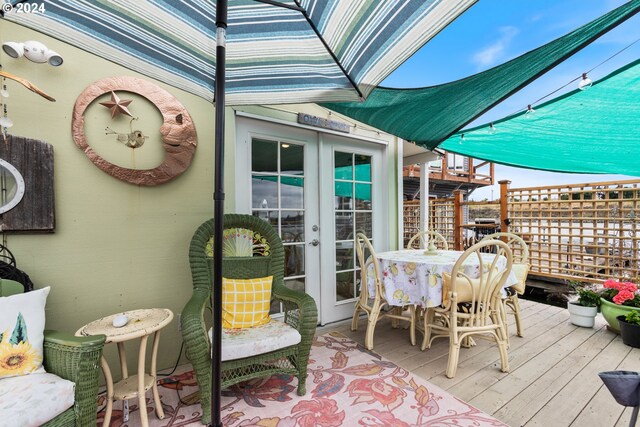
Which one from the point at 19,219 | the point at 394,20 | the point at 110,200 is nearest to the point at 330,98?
the point at 394,20

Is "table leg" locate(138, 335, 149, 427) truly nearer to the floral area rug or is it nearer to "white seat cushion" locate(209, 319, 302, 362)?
the floral area rug

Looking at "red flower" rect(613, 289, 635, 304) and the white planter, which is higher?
"red flower" rect(613, 289, 635, 304)

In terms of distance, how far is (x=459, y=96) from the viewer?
6.91 feet

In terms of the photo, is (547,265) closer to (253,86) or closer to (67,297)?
(253,86)

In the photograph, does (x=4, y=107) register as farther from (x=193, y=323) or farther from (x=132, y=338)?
(x=193, y=323)

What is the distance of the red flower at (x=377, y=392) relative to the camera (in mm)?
1805

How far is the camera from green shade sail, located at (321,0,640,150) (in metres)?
1.49

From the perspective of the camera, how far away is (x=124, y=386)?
159 centimetres

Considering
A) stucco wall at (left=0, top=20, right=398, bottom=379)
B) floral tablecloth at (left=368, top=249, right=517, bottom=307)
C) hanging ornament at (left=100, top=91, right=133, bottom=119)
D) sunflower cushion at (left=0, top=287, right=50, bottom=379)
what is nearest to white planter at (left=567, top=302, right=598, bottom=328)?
floral tablecloth at (left=368, top=249, right=517, bottom=307)

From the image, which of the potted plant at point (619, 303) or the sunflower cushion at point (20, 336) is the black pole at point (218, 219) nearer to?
the sunflower cushion at point (20, 336)

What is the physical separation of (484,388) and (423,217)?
8.58 feet

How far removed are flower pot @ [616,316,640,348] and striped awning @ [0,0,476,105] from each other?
318 cm

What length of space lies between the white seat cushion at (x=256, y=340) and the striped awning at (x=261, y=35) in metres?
1.61

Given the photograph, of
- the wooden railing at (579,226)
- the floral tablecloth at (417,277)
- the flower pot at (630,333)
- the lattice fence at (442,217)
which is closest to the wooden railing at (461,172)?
the lattice fence at (442,217)
